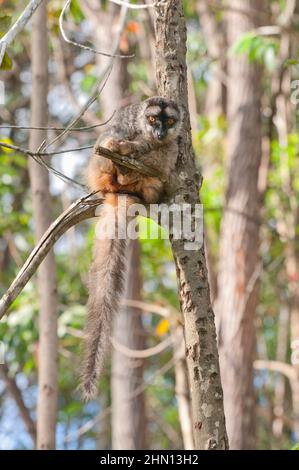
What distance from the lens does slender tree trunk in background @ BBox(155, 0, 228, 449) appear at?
129 inches

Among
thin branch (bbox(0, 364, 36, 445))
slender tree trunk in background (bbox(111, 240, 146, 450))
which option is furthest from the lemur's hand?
thin branch (bbox(0, 364, 36, 445))

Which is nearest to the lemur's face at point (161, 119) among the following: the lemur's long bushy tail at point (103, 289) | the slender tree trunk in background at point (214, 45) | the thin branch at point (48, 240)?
the lemur's long bushy tail at point (103, 289)

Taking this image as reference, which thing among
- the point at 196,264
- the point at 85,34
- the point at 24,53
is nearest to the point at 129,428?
the point at 196,264

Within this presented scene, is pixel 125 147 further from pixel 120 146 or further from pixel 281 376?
pixel 281 376

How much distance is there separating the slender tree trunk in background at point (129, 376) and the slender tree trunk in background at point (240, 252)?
0.95 m

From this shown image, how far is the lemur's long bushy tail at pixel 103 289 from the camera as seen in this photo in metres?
3.44

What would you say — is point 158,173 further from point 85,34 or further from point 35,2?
point 85,34

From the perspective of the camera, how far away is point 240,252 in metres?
6.55

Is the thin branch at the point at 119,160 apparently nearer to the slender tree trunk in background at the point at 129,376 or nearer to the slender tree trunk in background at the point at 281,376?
the slender tree trunk in background at the point at 129,376

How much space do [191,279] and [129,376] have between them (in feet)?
12.3

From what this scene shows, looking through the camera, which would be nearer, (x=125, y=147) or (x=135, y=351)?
(x=125, y=147)

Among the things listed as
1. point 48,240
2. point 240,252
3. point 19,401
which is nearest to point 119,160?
point 48,240

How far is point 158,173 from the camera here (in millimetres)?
3830

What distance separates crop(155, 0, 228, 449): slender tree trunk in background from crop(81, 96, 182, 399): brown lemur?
17 centimetres
